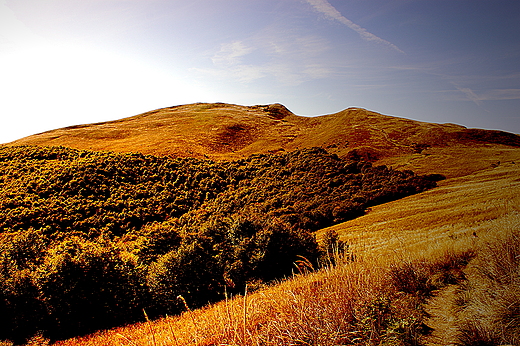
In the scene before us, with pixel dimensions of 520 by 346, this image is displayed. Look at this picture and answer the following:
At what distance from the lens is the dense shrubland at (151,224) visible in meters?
11.5

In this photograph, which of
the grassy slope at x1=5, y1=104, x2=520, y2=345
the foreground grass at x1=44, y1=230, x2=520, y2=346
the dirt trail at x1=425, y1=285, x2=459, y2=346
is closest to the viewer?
the foreground grass at x1=44, y1=230, x2=520, y2=346

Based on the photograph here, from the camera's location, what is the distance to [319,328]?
3.45m

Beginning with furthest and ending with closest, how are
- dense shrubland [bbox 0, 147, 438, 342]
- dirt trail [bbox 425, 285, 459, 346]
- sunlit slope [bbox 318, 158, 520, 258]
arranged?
sunlit slope [bbox 318, 158, 520, 258]
dense shrubland [bbox 0, 147, 438, 342]
dirt trail [bbox 425, 285, 459, 346]

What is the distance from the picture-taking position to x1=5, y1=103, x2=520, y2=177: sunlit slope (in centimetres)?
3719

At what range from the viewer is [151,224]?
98.1ft

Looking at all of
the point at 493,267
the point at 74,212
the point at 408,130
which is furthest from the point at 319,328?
the point at 408,130

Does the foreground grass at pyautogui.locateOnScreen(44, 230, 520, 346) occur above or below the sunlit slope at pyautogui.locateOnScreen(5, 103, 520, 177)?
below

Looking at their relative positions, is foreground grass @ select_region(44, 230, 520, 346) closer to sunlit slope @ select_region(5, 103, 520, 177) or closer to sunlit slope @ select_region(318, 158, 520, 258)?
sunlit slope @ select_region(318, 158, 520, 258)

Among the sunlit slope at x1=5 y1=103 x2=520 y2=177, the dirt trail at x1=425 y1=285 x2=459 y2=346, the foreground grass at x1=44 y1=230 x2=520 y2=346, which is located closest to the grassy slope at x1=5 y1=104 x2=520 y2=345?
the foreground grass at x1=44 y1=230 x2=520 y2=346

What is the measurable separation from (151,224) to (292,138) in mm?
41418

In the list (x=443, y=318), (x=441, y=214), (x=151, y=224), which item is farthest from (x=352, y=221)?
(x=151, y=224)

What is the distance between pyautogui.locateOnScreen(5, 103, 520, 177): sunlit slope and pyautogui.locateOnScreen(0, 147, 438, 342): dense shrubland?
651cm

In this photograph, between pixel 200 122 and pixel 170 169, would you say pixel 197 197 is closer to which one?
pixel 170 169

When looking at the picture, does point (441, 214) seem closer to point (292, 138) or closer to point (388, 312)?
point (388, 312)
